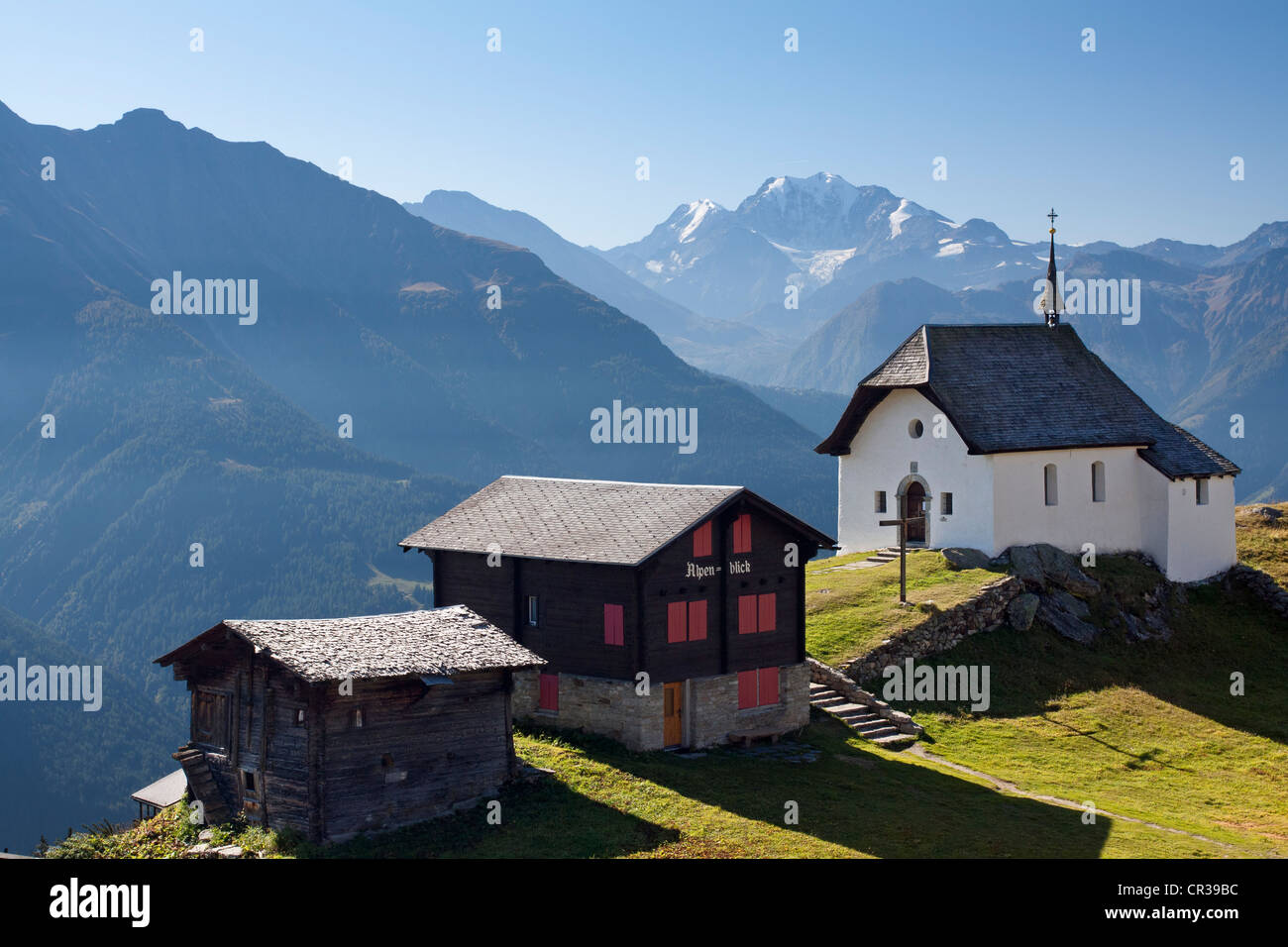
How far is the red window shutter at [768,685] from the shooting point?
4106cm

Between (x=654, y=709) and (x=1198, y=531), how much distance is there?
100 feet

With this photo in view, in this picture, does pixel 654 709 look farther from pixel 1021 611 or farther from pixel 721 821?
pixel 1021 611

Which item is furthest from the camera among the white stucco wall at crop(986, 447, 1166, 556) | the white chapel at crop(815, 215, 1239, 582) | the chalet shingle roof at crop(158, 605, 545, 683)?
the white chapel at crop(815, 215, 1239, 582)

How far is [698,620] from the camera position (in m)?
39.6

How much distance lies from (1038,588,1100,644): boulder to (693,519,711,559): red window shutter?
1694 cm

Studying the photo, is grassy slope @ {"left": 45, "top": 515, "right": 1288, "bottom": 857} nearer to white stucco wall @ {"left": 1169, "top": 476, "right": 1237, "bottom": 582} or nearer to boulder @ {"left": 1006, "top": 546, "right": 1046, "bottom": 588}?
boulder @ {"left": 1006, "top": 546, "right": 1046, "bottom": 588}

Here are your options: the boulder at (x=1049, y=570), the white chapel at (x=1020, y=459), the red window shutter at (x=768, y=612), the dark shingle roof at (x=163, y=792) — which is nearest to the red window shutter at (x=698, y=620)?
the red window shutter at (x=768, y=612)

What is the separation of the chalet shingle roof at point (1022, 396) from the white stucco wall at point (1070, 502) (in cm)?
66

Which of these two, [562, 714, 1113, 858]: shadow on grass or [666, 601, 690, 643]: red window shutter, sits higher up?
[666, 601, 690, 643]: red window shutter

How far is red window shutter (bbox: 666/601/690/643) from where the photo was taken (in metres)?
38.8

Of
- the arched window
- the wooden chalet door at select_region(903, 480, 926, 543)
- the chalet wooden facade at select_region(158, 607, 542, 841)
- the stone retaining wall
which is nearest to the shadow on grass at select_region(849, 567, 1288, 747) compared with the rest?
the stone retaining wall

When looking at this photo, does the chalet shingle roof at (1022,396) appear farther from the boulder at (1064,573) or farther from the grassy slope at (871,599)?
the grassy slope at (871,599)
